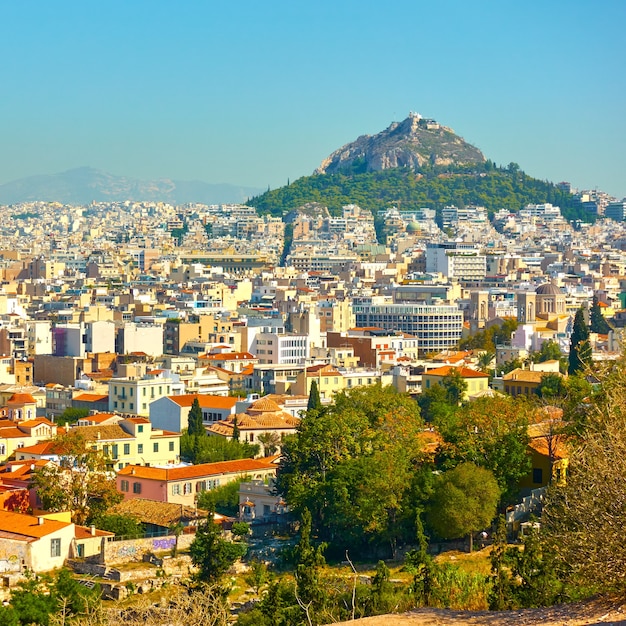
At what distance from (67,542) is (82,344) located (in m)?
29.2

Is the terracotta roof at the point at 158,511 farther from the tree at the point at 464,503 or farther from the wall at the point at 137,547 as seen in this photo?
the tree at the point at 464,503

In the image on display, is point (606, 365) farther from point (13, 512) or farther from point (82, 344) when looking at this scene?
point (82, 344)

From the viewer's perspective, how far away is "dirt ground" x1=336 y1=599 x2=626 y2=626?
13266 millimetres

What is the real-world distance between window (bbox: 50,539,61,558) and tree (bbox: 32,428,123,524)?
1.85 meters

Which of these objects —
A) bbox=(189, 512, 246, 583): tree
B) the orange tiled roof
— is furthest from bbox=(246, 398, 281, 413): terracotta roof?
bbox=(189, 512, 246, 583): tree

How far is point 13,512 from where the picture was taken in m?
24.9

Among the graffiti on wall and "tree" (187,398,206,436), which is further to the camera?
"tree" (187,398,206,436)

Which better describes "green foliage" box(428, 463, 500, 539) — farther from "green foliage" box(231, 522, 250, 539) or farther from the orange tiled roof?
the orange tiled roof

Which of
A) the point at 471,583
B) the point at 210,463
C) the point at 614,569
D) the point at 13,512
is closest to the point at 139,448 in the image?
the point at 210,463

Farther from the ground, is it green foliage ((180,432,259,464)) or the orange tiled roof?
the orange tiled roof

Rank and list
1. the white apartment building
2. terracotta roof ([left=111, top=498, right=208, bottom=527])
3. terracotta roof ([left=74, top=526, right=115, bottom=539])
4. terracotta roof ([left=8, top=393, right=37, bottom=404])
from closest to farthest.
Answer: terracotta roof ([left=74, top=526, right=115, bottom=539]) < terracotta roof ([left=111, top=498, right=208, bottom=527]) < the white apartment building < terracotta roof ([left=8, top=393, right=37, bottom=404])

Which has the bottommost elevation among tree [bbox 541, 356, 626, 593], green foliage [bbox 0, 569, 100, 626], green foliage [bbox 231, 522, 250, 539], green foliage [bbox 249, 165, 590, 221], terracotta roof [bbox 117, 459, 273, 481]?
green foliage [bbox 231, 522, 250, 539]

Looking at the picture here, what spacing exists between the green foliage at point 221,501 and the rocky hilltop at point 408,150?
128798mm

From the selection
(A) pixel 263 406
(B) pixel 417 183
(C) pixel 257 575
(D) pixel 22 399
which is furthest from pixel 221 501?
(B) pixel 417 183
